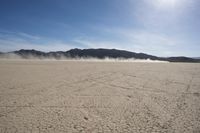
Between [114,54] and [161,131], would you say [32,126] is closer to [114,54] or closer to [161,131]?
[161,131]

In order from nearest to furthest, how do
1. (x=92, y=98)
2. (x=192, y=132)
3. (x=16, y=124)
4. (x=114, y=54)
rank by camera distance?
1. (x=192, y=132)
2. (x=16, y=124)
3. (x=92, y=98)
4. (x=114, y=54)

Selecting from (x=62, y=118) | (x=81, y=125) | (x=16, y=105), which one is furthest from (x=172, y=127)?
(x=16, y=105)

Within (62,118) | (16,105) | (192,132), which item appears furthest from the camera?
(16,105)

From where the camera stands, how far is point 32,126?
147 inches

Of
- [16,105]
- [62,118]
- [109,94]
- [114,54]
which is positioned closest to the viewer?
[62,118]

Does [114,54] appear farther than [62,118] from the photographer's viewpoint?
Yes

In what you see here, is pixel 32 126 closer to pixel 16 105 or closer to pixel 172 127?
pixel 16 105

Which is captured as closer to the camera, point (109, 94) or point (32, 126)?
point (32, 126)

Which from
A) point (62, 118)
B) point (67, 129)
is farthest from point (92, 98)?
point (67, 129)

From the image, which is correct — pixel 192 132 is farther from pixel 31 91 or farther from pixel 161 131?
pixel 31 91

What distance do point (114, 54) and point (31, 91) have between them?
87.3m

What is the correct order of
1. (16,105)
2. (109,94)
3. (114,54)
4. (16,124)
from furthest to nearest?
(114,54) → (109,94) → (16,105) → (16,124)

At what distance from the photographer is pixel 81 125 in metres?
3.82

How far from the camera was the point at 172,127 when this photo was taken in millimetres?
3744
